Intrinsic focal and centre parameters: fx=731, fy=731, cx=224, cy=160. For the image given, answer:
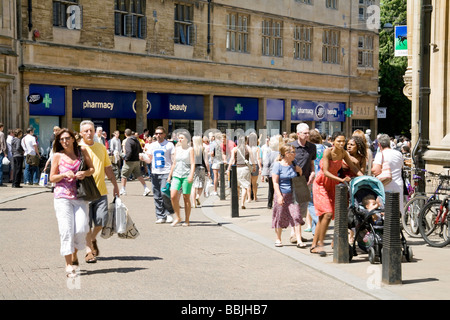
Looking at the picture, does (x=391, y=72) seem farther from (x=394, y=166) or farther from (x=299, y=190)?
(x=299, y=190)

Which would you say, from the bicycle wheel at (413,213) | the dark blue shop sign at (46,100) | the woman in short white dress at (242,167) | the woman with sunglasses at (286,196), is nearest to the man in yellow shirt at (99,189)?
the woman with sunglasses at (286,196)

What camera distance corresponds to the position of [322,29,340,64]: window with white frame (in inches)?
1742

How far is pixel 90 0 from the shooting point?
3006 centimetres

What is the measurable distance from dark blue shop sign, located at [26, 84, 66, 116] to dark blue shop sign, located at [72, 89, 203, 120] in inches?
31.4

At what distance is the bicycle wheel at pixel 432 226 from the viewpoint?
11133mm

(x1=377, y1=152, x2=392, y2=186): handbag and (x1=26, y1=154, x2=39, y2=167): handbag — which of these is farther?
(x1=26, y1=154, x2=39, y2=167): handbag

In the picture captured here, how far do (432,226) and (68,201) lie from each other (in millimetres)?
5758

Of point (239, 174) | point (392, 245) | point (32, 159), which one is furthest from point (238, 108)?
point (392, 245)

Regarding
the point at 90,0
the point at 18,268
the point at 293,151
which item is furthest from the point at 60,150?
the point at 90,0

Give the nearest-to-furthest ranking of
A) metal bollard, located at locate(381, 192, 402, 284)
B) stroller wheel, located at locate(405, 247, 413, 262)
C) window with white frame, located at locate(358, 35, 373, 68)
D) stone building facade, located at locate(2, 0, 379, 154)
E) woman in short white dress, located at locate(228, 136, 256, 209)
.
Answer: metal bollard, located at locate(381, 192, 402, 284) → stroller wheel, located at locate(405, 247, 413, 262) → woman in short white dress, located at locate(228, 136, 256, 209) → stone building facade, located at locate(2, 0, 379, 154) → window with white frame, located at locate(358, 35, 373, 68)

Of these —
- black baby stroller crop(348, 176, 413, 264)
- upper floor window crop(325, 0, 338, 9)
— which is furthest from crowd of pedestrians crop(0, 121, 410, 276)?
upper floor window crop(325, 0, 338, 9)

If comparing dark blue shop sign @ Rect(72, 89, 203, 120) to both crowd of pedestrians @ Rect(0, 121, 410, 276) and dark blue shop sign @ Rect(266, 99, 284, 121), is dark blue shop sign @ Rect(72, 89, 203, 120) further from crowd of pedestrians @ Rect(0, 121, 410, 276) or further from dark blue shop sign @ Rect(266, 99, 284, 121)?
crowd of pedestrians @ Rect(0, 121, 410, 276)

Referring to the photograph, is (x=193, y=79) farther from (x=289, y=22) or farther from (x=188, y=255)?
(x=188, y=255)

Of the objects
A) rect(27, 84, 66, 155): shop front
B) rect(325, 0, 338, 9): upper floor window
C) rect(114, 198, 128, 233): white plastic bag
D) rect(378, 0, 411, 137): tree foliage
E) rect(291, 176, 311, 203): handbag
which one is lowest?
rect(114, 198, 128, 233): white plastic bag
